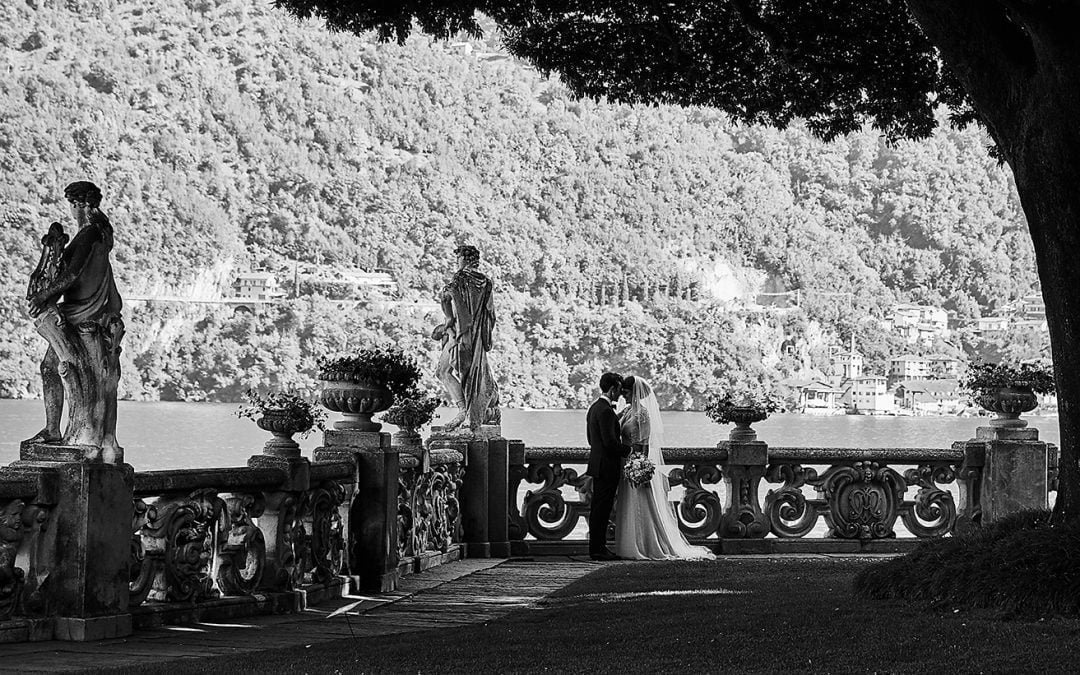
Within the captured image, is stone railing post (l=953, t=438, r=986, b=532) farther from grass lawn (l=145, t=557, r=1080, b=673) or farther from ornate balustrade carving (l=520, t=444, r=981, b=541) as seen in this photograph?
grass lawn (l=145, t=557, r=1080, b=673)

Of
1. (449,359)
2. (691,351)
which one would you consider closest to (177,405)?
(691,351)

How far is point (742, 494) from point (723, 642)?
8290 millimetres

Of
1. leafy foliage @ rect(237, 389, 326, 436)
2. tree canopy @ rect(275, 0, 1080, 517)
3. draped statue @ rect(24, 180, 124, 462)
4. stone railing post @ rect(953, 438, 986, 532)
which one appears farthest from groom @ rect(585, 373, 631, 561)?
draped statue @ rect(24, 180, 124, 462)

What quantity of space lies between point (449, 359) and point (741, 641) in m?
7.82

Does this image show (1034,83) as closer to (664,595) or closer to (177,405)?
(664,595)

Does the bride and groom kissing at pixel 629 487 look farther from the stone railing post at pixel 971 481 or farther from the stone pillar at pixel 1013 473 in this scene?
the stone pillar at pixel 1013 473

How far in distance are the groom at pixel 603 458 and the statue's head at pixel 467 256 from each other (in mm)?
1729

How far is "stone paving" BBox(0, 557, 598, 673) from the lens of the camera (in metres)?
6.76

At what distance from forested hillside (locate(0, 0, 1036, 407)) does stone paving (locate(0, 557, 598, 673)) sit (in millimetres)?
85351

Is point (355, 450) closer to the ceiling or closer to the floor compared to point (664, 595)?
closer to the ceiling

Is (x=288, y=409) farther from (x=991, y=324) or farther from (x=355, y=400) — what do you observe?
(x=991, y=324)

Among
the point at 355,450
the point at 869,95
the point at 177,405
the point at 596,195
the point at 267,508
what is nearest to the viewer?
the point at 267,508

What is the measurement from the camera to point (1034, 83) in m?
7.96

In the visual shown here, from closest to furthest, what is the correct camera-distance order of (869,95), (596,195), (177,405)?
1. (869,95)
2. (177,405)
3. (596,195)
